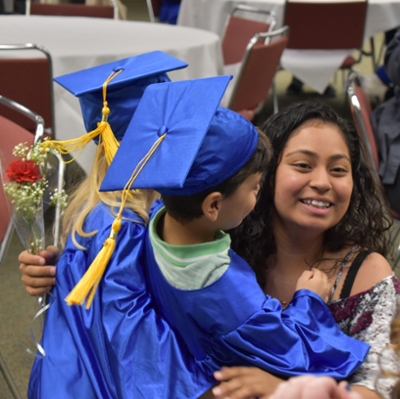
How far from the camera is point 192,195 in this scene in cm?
123

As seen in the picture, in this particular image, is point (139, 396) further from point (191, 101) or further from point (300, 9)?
point (300, 9)

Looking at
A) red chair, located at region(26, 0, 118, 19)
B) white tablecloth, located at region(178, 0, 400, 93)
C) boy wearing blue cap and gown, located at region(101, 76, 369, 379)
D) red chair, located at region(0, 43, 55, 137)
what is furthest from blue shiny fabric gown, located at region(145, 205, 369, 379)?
red chair, located at region(26, 0, 118, 19)

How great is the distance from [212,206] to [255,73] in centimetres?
195

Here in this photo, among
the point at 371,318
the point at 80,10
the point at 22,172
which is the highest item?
the point at 22,172

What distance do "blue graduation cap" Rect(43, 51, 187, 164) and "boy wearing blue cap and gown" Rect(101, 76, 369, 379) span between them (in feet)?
0.76

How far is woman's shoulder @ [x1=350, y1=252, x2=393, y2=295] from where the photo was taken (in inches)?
56.6

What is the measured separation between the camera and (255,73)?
122 inches

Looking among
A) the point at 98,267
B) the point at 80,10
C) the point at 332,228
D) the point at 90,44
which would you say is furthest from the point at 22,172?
the point at 80,10

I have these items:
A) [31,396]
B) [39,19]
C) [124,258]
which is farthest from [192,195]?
[39,19]

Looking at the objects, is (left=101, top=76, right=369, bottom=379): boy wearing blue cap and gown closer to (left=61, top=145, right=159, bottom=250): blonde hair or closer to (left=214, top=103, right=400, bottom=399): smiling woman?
(left=214, top=103, right=400, bottom=399): smiling woman

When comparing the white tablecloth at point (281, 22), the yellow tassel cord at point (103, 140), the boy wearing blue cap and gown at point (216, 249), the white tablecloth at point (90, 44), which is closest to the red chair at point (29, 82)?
the white tablecloth at point (90, 44)

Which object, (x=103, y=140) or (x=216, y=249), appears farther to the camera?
(x=103, y=140)

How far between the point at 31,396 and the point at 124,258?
1.36 ft

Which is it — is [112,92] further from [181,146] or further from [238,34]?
[238,34]
